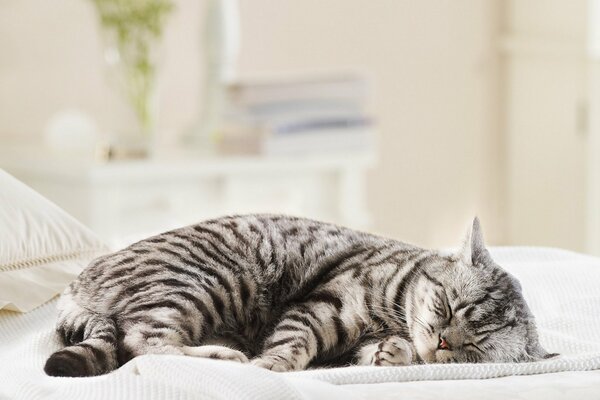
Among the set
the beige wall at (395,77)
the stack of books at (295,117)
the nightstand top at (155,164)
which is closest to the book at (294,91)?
the stack of books at (295,117)

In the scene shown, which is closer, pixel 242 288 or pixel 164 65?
pixel 242 288

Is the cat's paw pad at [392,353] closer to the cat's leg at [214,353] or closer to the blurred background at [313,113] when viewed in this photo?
the cat's leg at [214,353]

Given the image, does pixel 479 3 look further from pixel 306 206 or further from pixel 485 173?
pixel 306 206

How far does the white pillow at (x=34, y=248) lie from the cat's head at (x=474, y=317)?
2.08ft

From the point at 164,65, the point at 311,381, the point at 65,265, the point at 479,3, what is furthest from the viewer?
the point at 479,3

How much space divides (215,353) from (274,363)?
7cm

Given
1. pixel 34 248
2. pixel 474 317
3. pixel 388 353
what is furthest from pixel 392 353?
pixel 34 248

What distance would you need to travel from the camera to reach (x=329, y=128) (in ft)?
11.0

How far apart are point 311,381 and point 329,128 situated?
7.27ft

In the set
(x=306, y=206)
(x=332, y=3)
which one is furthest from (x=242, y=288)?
(x=332, y=3)

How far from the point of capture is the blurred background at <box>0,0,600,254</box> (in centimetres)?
314

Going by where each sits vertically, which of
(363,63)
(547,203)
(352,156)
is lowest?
(547,203)

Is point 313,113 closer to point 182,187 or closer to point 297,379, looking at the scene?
point 182,187

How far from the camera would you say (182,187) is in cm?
310
